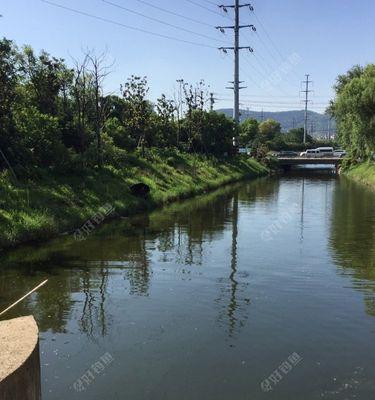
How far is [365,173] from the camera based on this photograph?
55.7m

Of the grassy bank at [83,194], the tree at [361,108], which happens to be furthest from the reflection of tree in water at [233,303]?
the tree at [361,108]

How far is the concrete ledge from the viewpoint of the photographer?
16.1 feet

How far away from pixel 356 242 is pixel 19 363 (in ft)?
54.9

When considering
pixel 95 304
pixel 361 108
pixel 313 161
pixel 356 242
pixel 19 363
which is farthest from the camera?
pixel 313 161

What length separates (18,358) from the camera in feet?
17.2

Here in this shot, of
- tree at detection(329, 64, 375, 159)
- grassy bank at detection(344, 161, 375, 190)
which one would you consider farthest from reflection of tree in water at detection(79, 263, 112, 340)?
grassy bank at detection(344, 161, 375, 190)

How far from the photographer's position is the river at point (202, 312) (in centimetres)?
824

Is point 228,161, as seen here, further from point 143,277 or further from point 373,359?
point 373,359

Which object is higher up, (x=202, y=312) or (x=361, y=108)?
(x=361, y=108)

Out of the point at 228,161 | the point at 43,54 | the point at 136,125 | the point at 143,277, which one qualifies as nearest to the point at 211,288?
the point at 143,277

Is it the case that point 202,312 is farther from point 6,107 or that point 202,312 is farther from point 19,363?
point 6,107

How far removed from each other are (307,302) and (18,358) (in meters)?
8.38

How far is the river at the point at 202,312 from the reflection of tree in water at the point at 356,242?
3.3 inches

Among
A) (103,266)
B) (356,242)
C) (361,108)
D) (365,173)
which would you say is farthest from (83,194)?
(365,173)
